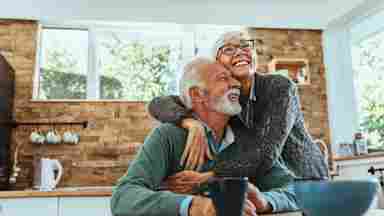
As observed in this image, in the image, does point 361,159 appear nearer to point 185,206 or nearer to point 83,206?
point 83,206

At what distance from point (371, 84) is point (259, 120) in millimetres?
2946

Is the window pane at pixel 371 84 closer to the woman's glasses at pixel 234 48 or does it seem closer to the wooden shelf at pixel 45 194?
the wooden shelf at pixel 45 194

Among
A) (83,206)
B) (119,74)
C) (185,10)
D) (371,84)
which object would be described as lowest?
(83,206)

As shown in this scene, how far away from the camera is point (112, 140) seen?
12.6 ft

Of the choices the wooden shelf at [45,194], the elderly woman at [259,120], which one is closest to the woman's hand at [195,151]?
the elderly woman at [259,120]

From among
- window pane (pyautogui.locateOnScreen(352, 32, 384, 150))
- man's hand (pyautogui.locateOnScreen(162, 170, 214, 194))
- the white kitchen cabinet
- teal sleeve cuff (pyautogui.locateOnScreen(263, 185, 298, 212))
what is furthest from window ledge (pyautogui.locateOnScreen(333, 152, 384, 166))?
man's hand (pyautogui.locateOnScreen(162, 170, 214, 194))

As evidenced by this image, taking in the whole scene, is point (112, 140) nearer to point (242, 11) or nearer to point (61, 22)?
point (61, 22)

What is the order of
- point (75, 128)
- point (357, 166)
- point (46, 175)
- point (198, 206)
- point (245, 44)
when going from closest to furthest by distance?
point (198, 206) → point (245, 44) → point (46, 175) → point (357, 166) → point (75, 128)

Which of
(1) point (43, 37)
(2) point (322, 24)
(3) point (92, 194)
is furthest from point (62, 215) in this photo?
(2) point (322, 24)

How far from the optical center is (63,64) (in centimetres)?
404

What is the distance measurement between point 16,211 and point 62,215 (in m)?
0.28

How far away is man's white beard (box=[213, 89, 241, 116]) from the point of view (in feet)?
4.22

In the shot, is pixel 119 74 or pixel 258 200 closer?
pixel 258 200

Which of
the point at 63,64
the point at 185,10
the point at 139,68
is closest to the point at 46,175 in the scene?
the point at 63,64
